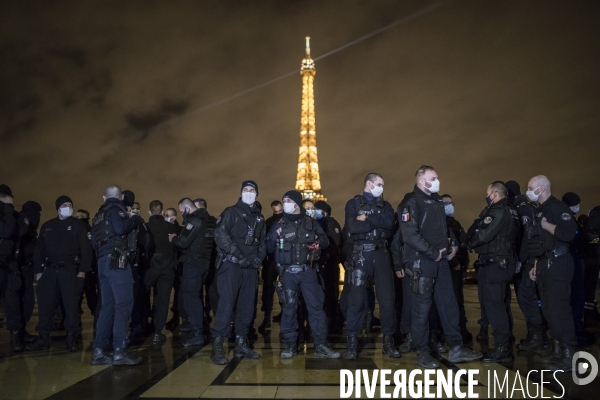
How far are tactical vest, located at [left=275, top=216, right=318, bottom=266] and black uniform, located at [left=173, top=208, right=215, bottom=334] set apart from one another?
180cm

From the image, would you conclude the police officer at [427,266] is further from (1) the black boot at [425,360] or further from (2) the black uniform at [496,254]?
(2) the black uniform at [496,254]

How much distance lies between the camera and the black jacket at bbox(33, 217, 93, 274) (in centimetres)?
727

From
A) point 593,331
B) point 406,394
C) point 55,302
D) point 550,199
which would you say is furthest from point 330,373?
point 593,331

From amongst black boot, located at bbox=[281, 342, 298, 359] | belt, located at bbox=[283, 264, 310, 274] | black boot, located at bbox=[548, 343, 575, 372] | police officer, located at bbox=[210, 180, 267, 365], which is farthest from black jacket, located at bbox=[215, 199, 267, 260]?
black boot, located at bbox=[548, 343, 575, 372]

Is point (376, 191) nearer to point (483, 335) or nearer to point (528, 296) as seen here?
point (528, 296)

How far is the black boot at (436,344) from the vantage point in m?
6.91

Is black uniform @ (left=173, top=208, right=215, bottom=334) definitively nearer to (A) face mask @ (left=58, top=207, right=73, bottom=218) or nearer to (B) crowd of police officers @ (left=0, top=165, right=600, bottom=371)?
(B) crowd of police officers @ (left=0, top=165, right=600, bottom=371)

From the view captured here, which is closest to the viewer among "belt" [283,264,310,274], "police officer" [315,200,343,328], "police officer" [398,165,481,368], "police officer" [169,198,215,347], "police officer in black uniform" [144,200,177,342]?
"police officer" [398,165,481,368]

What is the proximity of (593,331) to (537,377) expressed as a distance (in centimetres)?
441

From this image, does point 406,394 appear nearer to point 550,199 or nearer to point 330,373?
point 330,373

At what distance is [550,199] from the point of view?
6191mm

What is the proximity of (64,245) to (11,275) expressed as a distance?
2.73 feet

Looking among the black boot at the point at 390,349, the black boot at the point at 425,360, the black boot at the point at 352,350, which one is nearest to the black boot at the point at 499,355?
the black boot at the point at 425,360

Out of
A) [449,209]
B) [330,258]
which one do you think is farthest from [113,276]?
[449,209]
